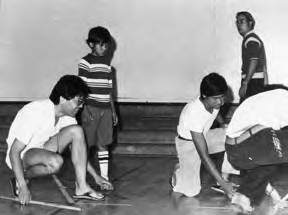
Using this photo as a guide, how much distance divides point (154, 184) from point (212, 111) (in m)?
0.83

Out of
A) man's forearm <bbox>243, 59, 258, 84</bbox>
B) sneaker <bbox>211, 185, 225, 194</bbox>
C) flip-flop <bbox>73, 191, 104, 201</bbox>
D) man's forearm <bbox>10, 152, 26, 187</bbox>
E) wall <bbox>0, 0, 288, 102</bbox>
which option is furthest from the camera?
wall <bbox>0, 0, 288, 102</bbox>

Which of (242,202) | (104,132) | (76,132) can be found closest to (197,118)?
(242,202)

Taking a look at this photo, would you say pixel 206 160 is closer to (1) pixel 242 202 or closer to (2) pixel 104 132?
(1) pixel 242 202

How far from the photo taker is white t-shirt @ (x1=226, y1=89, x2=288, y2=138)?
3.70 metres

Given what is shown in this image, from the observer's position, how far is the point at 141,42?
21.5 ft

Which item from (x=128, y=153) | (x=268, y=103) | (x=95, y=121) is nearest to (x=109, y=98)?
(x=95, y=121)

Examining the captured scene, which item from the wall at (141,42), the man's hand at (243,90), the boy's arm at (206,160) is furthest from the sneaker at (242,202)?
the wall at (141,42)

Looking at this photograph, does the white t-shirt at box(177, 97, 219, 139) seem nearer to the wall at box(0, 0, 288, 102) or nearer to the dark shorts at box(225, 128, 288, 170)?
the dark shorts at box(225, 128, 288, 170)

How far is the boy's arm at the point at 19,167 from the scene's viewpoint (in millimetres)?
3908

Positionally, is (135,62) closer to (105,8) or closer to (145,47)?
(145,47)

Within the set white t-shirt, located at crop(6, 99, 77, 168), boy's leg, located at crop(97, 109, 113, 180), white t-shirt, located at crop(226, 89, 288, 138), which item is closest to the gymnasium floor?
boy's leg, located at crop(97, 109, 113, 180)

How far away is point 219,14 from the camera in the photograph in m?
6.33

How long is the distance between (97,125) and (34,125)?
0.95 m

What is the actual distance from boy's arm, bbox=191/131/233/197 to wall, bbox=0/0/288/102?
2272mm
